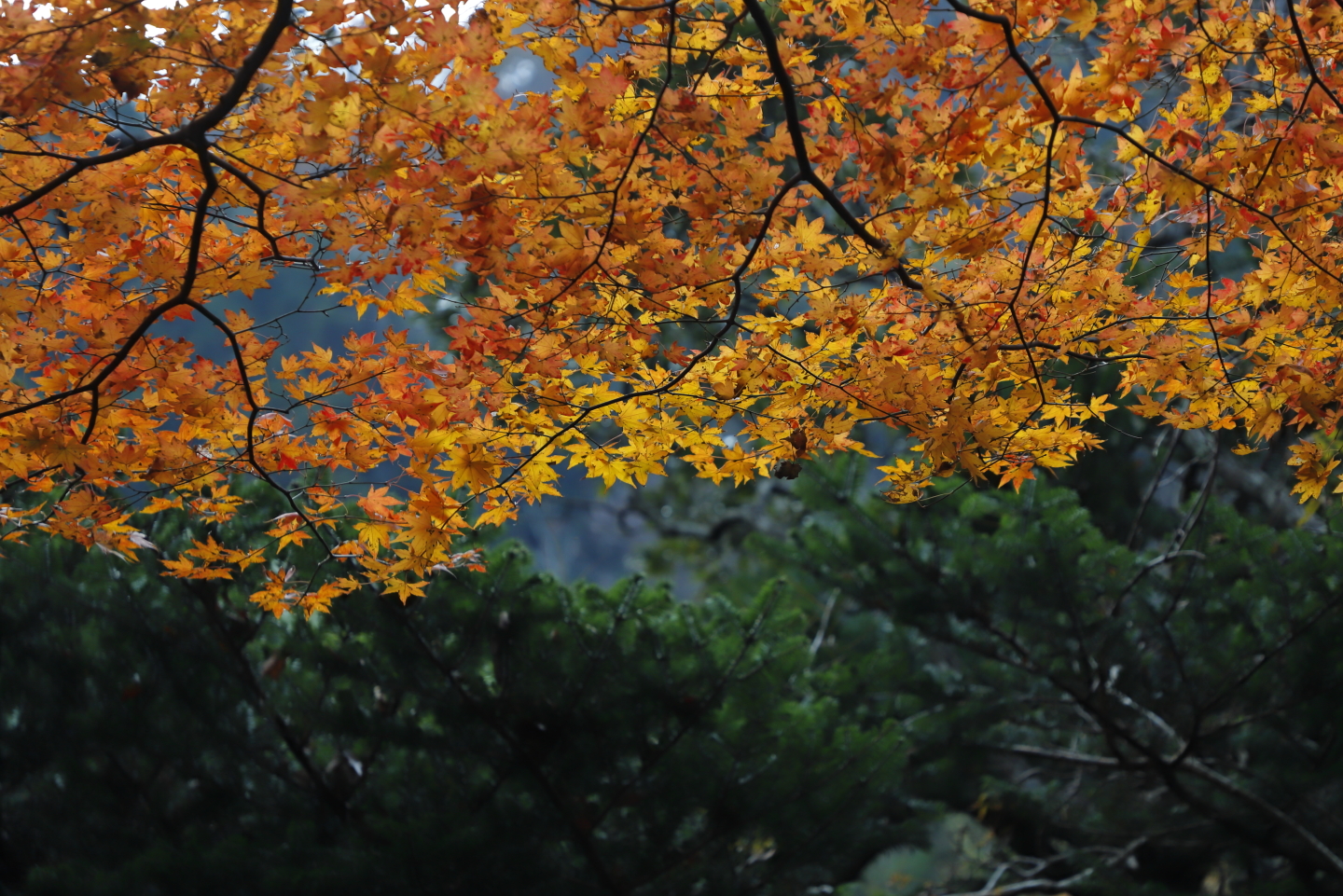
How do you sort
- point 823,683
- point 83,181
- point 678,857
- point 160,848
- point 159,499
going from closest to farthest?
point 83,181
point 159,499
point 160,848
point 678,857
point 823,683

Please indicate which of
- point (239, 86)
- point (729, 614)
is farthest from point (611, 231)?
point (729, 614)

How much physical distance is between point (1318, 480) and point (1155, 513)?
478 centimetres

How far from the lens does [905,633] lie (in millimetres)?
6766

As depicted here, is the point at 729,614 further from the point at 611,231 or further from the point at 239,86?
the point at 239,86

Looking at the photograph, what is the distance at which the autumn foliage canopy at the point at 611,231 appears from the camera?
5.01 ft

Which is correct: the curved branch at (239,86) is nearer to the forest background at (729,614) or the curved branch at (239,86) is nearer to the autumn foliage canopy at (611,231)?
the autumn foliage canopy at (611,231)

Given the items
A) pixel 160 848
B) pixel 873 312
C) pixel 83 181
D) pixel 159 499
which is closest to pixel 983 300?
pixel 873 312

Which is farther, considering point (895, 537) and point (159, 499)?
point (895, 537)

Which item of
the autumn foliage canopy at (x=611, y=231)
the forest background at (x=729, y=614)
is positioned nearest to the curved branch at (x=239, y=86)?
the autumn foliage canopy at (x=611, y=231)

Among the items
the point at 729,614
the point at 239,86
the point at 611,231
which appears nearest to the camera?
the point at 239,86

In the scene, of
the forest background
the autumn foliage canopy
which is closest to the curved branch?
the autumn foliage canopy

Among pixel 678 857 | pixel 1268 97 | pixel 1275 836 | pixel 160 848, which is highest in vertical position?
pixel 160 848

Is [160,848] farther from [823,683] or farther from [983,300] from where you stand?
[983,300]

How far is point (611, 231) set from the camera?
1667 mm
